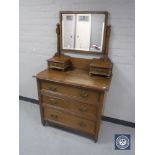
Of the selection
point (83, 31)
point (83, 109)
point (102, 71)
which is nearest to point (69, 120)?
point (83, 109)

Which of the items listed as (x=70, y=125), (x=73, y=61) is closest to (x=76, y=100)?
(x=70, y=125)

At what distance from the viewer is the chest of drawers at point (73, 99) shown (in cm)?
175

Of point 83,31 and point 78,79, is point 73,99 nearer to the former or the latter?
point 78,79

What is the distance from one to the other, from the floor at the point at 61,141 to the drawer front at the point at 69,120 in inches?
6.1

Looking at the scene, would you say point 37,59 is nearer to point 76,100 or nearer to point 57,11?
point 57,11

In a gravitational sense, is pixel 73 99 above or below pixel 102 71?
below

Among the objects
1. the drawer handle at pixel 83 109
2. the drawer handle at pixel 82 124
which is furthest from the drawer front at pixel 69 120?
the drawer handle at pixel 83 109

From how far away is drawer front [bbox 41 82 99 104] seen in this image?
1.75 meters

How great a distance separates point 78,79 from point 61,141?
2.56 feet

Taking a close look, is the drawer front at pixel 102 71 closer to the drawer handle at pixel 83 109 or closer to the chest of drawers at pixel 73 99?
the chest of drawers at pixel 73 99

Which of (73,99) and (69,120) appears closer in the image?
(73,99)

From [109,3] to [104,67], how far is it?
72 cm

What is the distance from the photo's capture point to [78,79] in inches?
72.6

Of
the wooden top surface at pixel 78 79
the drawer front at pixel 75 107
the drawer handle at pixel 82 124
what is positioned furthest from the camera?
the drawer handle at pixel 82 124
